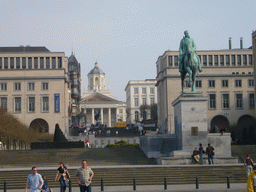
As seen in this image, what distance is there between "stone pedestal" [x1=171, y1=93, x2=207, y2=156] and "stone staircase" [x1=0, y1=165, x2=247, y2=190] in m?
4.96

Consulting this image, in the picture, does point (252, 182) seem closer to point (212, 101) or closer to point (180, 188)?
point (180, 188)

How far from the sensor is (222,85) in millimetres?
105125

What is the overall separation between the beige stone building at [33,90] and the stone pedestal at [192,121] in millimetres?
64692

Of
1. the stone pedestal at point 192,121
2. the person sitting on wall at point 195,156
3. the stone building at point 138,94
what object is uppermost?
the stone building at point 138,94

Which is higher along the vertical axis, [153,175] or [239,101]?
[239,101]

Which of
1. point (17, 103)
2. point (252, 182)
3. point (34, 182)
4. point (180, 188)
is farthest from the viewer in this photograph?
point (17, 103)

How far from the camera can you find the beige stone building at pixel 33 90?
101m

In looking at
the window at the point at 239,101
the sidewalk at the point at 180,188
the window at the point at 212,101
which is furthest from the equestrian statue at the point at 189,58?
the window at the point at 239,101

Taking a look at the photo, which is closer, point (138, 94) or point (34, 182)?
point (34, 182)

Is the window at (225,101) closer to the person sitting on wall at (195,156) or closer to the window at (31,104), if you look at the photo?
the window at (31,104)

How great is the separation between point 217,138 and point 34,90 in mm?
67473

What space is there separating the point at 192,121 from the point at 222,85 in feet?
223

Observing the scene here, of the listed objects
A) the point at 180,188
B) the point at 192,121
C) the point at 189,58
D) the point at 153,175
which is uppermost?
the point at 189,58

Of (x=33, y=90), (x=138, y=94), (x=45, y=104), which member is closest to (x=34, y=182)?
(x=45, y=104)
